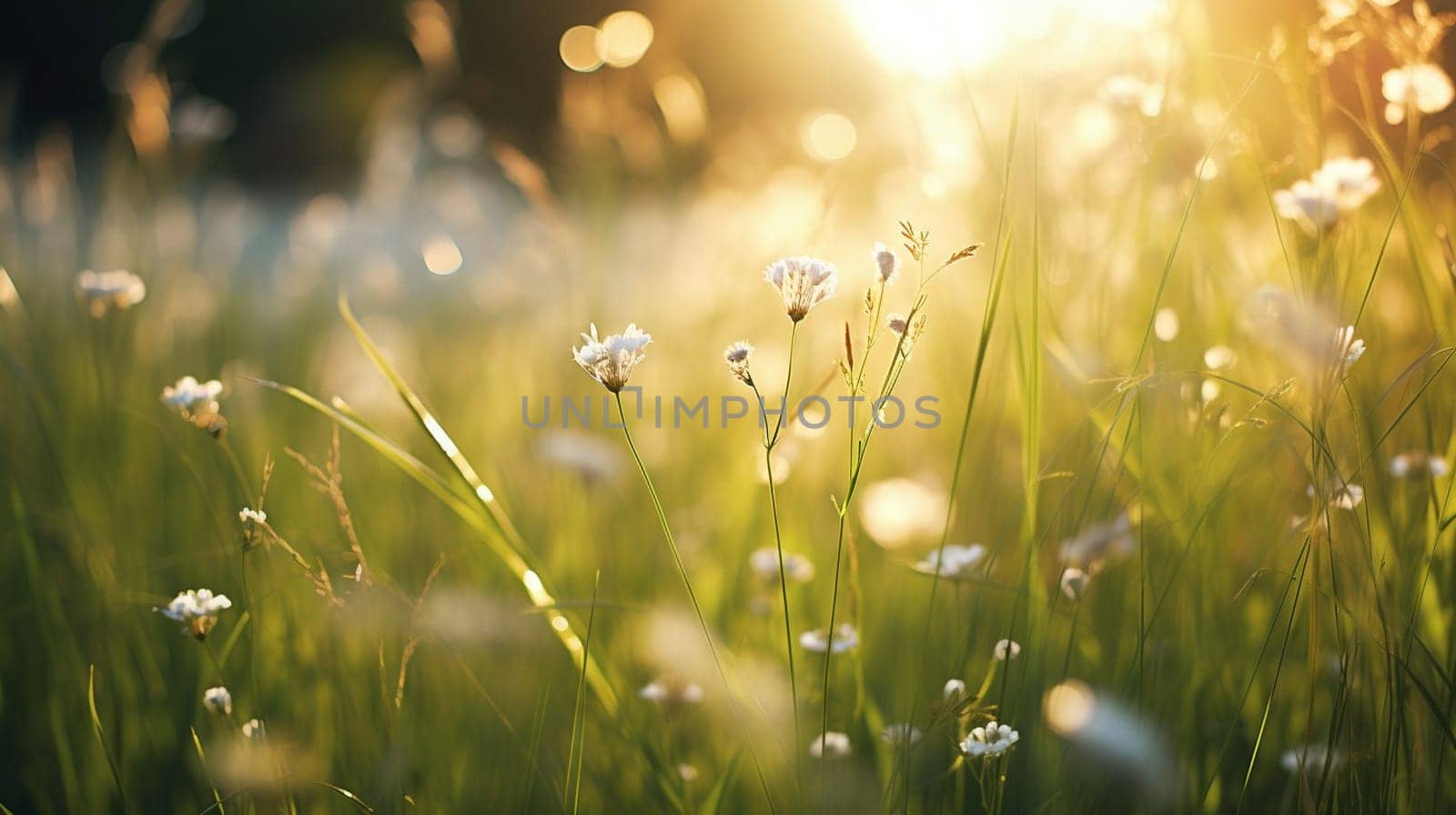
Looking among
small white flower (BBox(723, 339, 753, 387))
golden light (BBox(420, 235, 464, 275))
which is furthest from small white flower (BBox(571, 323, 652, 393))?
golden light (BBox(420, 235, 464, 275))

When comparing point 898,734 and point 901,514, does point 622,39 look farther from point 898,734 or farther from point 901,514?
point 898,734

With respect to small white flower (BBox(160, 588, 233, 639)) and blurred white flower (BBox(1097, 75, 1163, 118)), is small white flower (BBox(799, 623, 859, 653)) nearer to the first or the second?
small white flower (BBox(160, 588, 233, 639))

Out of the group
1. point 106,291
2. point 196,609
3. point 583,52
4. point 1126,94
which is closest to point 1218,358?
point 1126,94

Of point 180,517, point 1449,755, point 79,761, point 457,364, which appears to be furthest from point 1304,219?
point 457,364

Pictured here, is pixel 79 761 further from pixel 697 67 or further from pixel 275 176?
pixel 697 67

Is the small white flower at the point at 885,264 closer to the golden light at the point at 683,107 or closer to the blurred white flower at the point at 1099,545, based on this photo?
the blurred white flower at the point at 1099,545

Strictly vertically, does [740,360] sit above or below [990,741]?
above
